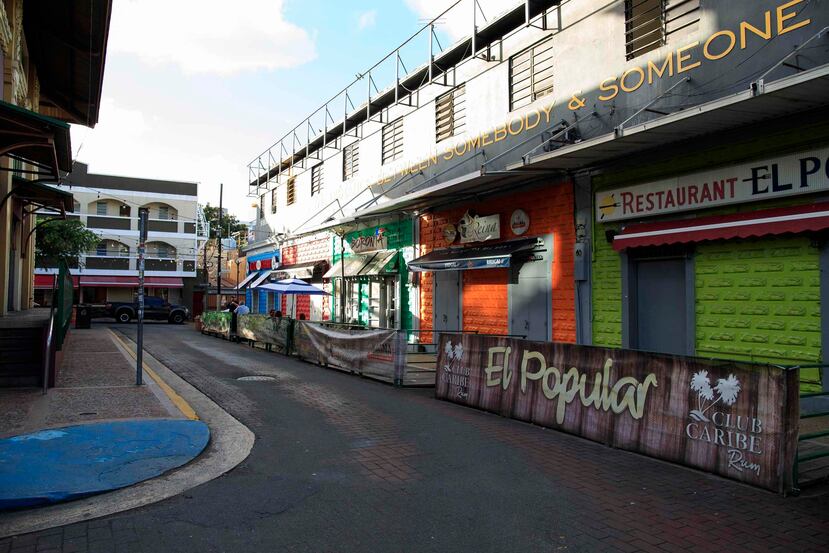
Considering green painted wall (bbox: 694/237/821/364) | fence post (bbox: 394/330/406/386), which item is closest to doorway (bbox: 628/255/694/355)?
green painted wall (bbox: 694/237/821/364)

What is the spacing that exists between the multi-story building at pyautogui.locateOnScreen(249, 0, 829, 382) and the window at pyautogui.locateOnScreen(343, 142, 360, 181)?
9.70ft

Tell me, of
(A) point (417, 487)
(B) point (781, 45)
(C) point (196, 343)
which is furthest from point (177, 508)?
(C) point (196, 343)

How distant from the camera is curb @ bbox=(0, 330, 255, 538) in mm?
4574

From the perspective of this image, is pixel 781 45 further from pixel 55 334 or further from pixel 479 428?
pixel 55 334

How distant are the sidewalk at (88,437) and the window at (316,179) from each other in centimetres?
1605

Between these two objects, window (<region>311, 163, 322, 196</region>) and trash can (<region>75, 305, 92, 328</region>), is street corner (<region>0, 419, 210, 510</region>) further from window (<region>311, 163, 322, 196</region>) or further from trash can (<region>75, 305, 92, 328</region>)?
trash can (<region>75, 305, 92, 328</region>)

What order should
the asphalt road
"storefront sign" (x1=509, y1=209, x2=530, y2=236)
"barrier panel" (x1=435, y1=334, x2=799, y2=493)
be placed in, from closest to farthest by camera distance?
the asphalt road
"barrier panel" (x1=435, y1=334, x2=799, y2=493)
"storefront sign" (x1=509, y1=209, x2=530, y2=236)

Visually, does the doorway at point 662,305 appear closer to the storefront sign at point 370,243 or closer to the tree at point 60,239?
the storefront sign at point 370,243

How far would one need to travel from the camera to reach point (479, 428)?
8086 mm

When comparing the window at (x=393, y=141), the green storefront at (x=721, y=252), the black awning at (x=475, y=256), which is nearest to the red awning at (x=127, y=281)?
the window at (x=393, y=141)

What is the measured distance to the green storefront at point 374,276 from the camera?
19609 millimetres

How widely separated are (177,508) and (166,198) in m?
48.5

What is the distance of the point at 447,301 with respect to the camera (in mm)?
17234

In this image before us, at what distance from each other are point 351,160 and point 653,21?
14.0m
